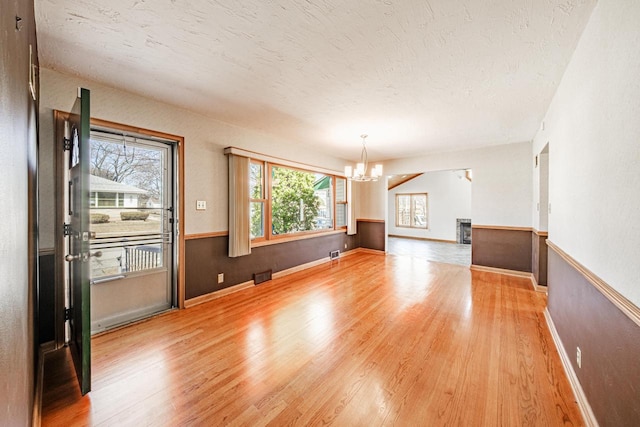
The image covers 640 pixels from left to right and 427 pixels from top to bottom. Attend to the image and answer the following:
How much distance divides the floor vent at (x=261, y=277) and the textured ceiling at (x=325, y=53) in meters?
2.46

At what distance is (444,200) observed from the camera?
9.17 metres

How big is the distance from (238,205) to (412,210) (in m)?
8.05

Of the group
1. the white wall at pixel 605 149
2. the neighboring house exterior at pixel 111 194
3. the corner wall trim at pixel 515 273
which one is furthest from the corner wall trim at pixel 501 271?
the neighboring house exterior at pixel 111 194

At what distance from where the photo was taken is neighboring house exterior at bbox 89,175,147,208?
259cm

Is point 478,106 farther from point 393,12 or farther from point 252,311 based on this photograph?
point 252,311

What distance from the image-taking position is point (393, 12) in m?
1.59

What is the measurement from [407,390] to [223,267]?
9.14 ft

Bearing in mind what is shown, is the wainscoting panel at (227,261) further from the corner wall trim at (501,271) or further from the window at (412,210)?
the window at (412,210)

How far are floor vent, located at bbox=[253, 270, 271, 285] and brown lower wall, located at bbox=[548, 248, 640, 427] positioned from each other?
3.66 metres

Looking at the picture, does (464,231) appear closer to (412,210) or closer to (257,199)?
(412,210)

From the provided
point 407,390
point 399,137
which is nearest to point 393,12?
point 407,390

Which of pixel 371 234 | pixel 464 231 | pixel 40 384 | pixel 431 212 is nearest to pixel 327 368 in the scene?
pixel 40 384

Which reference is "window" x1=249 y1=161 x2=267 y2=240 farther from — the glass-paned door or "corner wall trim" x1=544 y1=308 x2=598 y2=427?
"corner wall trim" x1=544 y1=308 x2=598 y2=427

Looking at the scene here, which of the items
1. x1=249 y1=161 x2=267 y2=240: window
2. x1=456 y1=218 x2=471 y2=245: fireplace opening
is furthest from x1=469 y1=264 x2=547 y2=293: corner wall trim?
x1=249 y1=161 x2=267 y2=240: window
